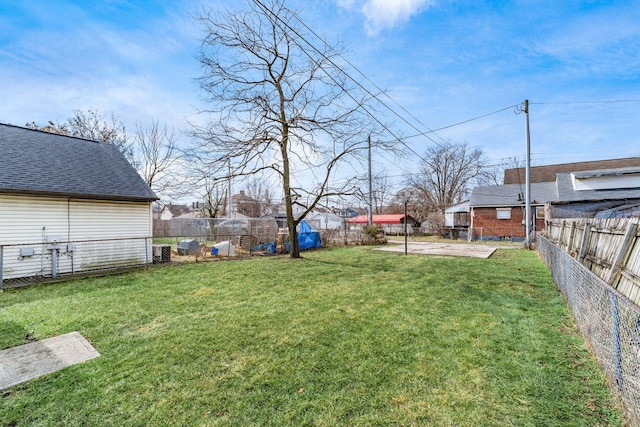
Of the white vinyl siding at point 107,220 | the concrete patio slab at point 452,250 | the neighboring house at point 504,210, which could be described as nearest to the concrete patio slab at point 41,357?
the white vinyl siding at point 107,220

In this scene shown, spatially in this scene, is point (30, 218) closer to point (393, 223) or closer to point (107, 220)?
point (107, 220)

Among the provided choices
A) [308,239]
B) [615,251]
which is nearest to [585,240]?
[615,251]

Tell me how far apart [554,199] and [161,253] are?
77.9ft

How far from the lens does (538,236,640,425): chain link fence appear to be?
206 centimetres

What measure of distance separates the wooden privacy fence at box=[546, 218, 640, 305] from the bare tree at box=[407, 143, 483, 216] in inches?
1156

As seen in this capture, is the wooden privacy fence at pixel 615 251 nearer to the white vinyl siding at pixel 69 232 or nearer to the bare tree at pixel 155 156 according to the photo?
the white vinyl siding at pixel 69 232

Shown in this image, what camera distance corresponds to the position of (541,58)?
10.6 m

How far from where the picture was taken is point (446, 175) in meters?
34.5

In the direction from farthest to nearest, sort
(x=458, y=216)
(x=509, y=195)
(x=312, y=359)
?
(x=458, y=216) < (x=509, y=195) < (x=312, y=359)

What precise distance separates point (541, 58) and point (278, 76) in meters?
9.93

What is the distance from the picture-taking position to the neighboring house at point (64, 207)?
806cm

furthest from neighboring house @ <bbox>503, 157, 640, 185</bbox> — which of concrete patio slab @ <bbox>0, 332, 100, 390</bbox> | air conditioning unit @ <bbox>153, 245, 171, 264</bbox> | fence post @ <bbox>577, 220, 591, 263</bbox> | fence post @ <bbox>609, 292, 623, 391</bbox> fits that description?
concrete patio slab @ <bbox>0, 332, 100, 390</bbox>

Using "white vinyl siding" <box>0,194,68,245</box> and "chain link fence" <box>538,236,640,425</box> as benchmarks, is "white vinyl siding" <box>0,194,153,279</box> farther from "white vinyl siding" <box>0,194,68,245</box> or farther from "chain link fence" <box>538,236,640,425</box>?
"chain link fence" <box>538,236,640,425</box>

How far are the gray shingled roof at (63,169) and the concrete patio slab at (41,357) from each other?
6.76m
